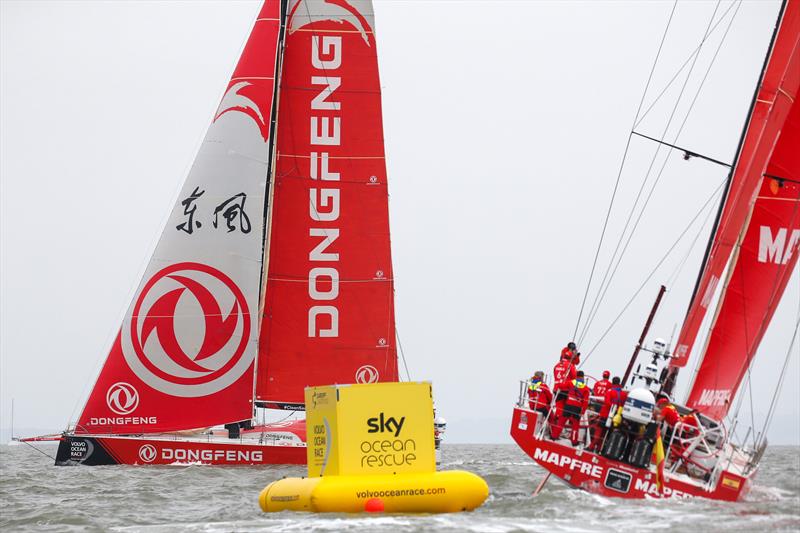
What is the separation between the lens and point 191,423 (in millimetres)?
25469

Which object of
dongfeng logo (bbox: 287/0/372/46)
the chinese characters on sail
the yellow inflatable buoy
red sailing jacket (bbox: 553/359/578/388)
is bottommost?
the yellow inflatable buoy

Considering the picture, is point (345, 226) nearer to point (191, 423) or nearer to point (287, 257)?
point (287, 257)

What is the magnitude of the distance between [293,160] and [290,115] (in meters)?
0.96

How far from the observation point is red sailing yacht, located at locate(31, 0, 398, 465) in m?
25.2

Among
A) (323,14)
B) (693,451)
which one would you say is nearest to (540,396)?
(693,451)

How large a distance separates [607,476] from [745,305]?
4.36 metres

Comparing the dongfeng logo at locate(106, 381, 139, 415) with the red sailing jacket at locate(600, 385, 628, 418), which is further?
the dongfeng logo at locate(106, 381, 139, 415)

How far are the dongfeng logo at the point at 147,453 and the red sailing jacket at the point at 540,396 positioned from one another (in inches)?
353

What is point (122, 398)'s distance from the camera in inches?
989

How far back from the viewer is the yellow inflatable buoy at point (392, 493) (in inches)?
568

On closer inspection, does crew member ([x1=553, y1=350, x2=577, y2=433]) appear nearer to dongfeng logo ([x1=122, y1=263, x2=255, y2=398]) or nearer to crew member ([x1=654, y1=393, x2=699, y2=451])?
crew member ([x1=654, y1=393, x2=699, y2=451])

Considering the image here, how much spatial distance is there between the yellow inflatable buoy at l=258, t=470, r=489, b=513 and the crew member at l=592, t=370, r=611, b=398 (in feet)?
13.9

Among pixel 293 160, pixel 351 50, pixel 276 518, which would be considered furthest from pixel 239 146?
pixel 276 518

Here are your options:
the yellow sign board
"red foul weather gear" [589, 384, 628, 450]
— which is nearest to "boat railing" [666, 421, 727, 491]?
"red foul weather gear" [589, 384, 628, 450]
